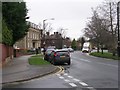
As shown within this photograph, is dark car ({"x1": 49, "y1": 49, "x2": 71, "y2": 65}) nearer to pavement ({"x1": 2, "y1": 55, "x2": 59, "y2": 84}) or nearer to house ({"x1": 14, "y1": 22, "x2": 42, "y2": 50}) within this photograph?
pavement ({"x1": 2, "y1": 55, "x2": 59, "y2": 84})

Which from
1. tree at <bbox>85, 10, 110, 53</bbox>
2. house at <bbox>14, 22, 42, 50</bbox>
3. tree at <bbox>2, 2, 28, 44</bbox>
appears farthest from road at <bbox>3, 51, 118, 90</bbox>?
house at <bbox>14, 22, 42, 50</bbox>

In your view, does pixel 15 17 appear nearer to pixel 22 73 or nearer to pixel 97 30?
pixel 22 73

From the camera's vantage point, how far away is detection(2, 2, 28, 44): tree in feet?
124

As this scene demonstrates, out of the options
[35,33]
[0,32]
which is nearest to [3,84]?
[0,32]

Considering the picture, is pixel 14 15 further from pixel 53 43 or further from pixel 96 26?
pixel 53 43

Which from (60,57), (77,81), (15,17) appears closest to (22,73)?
(77,81)

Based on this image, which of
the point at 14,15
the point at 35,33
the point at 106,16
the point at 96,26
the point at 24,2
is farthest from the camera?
the point at 35,33

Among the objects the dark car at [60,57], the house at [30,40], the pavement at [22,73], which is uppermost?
the house at [30,40]

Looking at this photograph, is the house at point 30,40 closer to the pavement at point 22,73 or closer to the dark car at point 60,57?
the dark car at point 60,57

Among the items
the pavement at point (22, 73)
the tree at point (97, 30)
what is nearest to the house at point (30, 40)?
the tree at point (97, 30)

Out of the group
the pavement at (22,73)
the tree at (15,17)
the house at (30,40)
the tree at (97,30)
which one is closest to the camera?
the pavement at (22,73)

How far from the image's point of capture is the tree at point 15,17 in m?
37.8

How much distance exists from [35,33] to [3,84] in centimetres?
10063

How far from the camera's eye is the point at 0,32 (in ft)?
90.7
